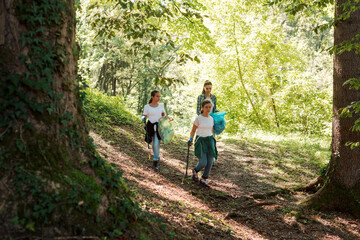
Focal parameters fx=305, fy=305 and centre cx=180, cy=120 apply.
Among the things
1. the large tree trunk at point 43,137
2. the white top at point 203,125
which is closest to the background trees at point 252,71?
the white top at point 203,125

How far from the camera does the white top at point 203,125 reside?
23.5ft

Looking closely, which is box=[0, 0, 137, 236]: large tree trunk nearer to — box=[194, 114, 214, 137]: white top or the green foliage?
box=[194, 114, 214, 137]: white top

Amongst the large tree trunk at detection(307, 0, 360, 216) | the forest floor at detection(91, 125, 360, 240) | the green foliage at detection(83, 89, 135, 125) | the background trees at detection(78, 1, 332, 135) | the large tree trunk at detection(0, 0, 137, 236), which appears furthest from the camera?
the background trees at detection(78, 1, 332, 135)

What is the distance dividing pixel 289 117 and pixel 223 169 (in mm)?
10351

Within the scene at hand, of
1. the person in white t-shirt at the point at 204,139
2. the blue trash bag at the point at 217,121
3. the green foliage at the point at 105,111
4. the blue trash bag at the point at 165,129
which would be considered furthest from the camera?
the green foliage at the point at 105,111

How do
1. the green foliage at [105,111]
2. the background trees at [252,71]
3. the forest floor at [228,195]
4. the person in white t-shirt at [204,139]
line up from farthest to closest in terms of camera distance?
the background trees at [252,71]
the green foliage at [105,111]
the person in white t-shirt at [204,139]
the forest floor at [228,195]

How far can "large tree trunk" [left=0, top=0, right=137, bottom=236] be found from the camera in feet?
8.54

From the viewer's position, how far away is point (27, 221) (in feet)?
8.31

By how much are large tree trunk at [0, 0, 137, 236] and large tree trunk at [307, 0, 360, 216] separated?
4851mm

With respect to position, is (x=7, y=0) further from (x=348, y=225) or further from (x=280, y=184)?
(x=280, y=184)

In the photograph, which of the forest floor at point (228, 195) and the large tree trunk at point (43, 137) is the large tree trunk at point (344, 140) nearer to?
the forest floor at point (228, 195)

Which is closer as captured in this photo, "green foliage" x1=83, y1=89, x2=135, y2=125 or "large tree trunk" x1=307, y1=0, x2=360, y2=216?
"large tree trunk" x1=307, y1=0, x2=360, y2=216

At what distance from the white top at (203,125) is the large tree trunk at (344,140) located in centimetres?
267

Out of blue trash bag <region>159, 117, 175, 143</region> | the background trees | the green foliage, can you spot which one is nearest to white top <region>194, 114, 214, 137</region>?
blue trash bag <region>159, 117, 175, 143</region>
